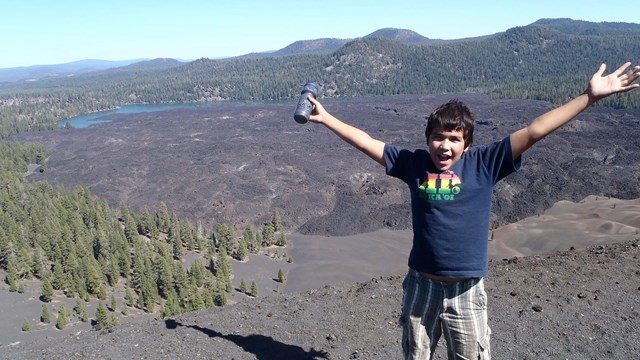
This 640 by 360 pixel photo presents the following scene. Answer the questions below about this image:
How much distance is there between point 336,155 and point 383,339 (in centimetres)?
4881

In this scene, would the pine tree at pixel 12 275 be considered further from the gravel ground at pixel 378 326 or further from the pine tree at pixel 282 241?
the gravel ground at pixel 378 326

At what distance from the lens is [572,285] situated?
29.2 ft

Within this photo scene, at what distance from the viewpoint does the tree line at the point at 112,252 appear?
78.4 feet

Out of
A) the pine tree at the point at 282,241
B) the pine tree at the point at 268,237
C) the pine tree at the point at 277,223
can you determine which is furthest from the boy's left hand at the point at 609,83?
the pine tree at the point at 277,223

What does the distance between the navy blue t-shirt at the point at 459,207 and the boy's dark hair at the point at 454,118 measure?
23 centimetres

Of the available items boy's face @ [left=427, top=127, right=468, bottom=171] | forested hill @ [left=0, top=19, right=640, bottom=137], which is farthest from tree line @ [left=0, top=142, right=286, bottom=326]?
forested hill @ [left=0, top=19, right=640, bottom=137]

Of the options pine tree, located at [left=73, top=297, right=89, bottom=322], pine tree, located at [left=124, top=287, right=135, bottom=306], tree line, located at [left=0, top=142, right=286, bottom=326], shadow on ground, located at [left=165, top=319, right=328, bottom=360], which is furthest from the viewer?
tree line, located at [left=0, top=142, right=286, bottom=326]

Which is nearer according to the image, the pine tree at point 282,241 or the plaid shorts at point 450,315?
the plaid shorts at point 450,315

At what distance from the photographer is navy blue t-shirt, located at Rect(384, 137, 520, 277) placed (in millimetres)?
3463

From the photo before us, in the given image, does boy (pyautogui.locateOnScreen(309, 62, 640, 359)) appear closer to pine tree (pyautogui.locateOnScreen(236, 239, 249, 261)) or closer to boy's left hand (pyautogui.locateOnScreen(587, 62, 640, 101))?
boy's left hand (pyautogui.locateOnScreen(587, 62, 640, 101))

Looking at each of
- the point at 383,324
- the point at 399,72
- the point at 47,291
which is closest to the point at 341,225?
the point at 47,291

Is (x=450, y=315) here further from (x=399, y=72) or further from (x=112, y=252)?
(x=399, y=72)

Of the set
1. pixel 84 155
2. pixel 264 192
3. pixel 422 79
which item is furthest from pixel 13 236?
pixel 422 79

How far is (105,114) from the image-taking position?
129 meters
